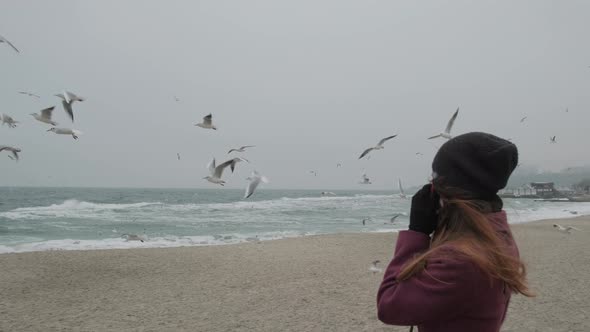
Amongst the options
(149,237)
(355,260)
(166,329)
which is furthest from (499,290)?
(149,237)

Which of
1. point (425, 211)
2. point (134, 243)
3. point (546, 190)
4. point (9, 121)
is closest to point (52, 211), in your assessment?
point (134, 243)

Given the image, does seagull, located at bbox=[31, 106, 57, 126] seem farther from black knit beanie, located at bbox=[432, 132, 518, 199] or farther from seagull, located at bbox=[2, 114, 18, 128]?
black knit beanie, located at bbox=[432, 132, 518, 199]

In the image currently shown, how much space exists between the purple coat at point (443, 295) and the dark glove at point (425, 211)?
26mm

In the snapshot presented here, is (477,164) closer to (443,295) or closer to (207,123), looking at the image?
(443,295)

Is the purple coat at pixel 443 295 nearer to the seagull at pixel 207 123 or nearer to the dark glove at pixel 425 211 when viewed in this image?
the dark glove at pixel 425 211

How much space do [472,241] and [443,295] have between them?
186mm

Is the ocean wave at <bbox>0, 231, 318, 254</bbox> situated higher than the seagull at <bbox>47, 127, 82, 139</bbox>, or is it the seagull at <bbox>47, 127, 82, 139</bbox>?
the seagull at <bbox>47, 127, 82, 139</bbox>

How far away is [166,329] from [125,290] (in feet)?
7.34

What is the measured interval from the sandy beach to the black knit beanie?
3820mm

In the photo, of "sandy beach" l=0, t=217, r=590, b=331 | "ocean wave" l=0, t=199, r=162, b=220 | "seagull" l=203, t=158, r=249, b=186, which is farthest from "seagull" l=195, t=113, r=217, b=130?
"ocean wave" l=0, t=199, r=162, b=220

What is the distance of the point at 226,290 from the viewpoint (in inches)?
265

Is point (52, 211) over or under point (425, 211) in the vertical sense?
under

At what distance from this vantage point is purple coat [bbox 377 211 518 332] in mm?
1277

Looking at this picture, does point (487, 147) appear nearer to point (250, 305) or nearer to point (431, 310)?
point (431, 310)
